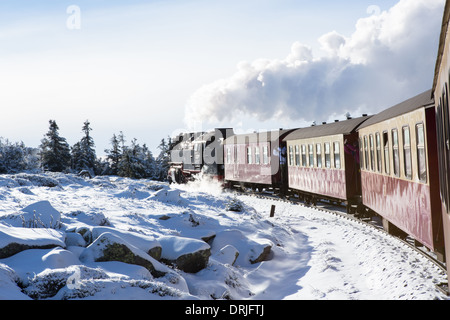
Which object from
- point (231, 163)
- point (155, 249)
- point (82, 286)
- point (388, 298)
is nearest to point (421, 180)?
point (388, 298)

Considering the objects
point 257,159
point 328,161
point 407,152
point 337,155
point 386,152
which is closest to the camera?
point 407,152

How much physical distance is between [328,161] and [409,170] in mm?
9087

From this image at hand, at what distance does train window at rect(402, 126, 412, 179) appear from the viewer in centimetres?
831

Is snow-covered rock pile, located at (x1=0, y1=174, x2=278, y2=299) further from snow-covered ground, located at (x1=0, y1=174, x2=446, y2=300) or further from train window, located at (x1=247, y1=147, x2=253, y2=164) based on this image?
train window, located at (x1=247, y1=147, x2=253, y2=164)

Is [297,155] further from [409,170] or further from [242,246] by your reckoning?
[409,170]

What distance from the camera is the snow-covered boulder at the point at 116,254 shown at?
7.51 meters

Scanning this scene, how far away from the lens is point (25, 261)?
22.0 ft

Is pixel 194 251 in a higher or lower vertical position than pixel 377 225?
higher

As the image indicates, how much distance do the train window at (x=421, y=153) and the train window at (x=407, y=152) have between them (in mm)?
633

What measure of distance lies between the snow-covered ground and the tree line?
40.8 meters

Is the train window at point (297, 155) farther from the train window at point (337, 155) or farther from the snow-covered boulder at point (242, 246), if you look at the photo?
the snow-covered boulder at point (242, 246)

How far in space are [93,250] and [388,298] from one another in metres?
5.50

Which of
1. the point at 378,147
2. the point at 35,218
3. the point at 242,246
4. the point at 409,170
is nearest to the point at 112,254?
the point at 35,218

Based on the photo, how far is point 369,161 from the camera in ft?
42.7
